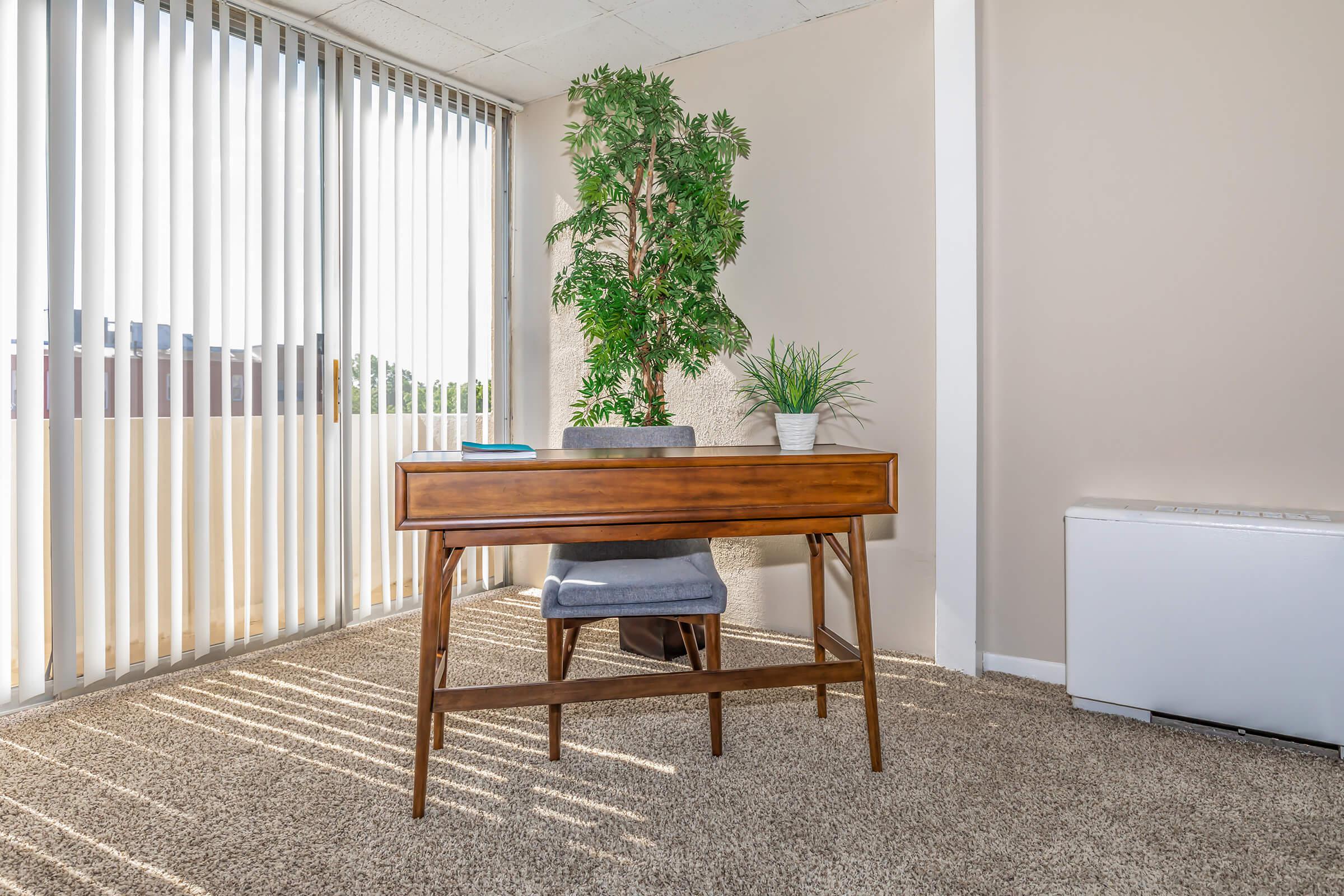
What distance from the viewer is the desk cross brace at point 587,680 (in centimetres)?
180

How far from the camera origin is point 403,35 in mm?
3240

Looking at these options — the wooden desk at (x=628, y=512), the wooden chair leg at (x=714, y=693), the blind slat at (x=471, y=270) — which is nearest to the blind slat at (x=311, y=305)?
the blind slat at (x=471, y=270)

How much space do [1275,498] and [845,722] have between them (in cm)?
149

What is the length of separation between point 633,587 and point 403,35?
2.67m

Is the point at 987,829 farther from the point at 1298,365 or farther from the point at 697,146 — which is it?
the point at 697,146

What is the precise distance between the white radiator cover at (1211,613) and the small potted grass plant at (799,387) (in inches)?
37.5

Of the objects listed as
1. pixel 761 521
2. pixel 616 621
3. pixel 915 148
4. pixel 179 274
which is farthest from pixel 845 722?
pixel 179 274

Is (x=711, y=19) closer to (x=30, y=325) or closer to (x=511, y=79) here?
(x=511, y=79)

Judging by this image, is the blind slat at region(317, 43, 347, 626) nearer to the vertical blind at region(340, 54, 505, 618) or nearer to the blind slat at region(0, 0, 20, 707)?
the vertical blind at region(340, 54, 505, 618)

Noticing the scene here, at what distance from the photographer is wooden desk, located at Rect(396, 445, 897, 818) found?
178cm

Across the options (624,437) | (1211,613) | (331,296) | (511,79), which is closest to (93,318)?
(331,296)

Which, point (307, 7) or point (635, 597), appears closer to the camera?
point (635, 597)

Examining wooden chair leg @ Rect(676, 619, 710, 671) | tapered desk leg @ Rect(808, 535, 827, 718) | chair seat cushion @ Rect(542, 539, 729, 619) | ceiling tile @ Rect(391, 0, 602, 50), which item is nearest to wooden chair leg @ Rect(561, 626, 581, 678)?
chair seat cushion @ Rect(542, 539, 729, 619)

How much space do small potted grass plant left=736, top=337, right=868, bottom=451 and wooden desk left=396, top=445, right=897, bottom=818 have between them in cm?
12
